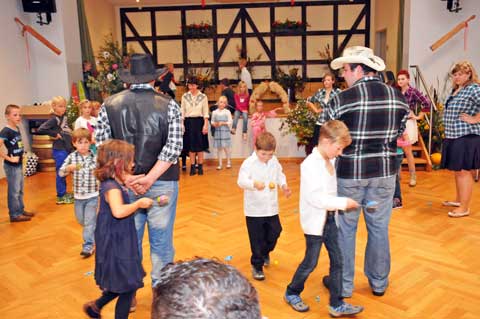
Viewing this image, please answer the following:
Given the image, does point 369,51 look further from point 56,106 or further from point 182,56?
point 182,56

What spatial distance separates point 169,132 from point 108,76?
6.36m

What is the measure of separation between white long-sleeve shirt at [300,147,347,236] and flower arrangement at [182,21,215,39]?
11.8 metres

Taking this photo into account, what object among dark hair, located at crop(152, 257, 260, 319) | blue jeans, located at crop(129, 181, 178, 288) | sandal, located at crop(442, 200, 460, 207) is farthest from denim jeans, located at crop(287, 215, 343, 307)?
sandal, located at crop(442, 200, 460, 207)

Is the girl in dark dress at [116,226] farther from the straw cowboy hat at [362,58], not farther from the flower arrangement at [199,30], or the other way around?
the flower arrangement at [199,30]

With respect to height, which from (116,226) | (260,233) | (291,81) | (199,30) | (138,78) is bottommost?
(260,233)

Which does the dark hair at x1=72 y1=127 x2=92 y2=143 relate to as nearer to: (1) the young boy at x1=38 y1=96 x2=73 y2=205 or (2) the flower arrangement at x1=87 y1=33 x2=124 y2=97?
(1) the young boy at x1=38 y1=96 x2=73 y2=205

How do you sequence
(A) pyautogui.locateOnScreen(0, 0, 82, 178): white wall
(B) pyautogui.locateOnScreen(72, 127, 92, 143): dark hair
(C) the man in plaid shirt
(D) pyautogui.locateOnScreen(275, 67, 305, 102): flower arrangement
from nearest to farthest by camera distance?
(C) the man in plaid shirt < (B) pyautogui.locateOnScreen(72, 127, 92, 143): dark hair < (A) pyautogui.locateOnScreen(0, 0, 82, 178): white wall < (D) pyautogui.locateOnScreen(275, 67, 305, 102): flower arrangement

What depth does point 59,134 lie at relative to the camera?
5.53 meters

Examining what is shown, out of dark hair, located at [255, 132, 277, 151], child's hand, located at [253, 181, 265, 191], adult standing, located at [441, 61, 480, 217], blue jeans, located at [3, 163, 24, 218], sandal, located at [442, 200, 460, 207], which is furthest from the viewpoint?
sandal, located at [442, 200, 460, 207]

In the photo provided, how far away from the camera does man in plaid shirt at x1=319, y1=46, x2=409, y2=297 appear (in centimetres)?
274

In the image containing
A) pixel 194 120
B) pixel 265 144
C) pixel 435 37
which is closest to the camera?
pixel 265 144

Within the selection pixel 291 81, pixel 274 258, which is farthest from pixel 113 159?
pixel 291 81

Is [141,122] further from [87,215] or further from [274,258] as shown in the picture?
[274,258]

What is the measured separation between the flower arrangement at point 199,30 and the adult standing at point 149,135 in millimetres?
11365
